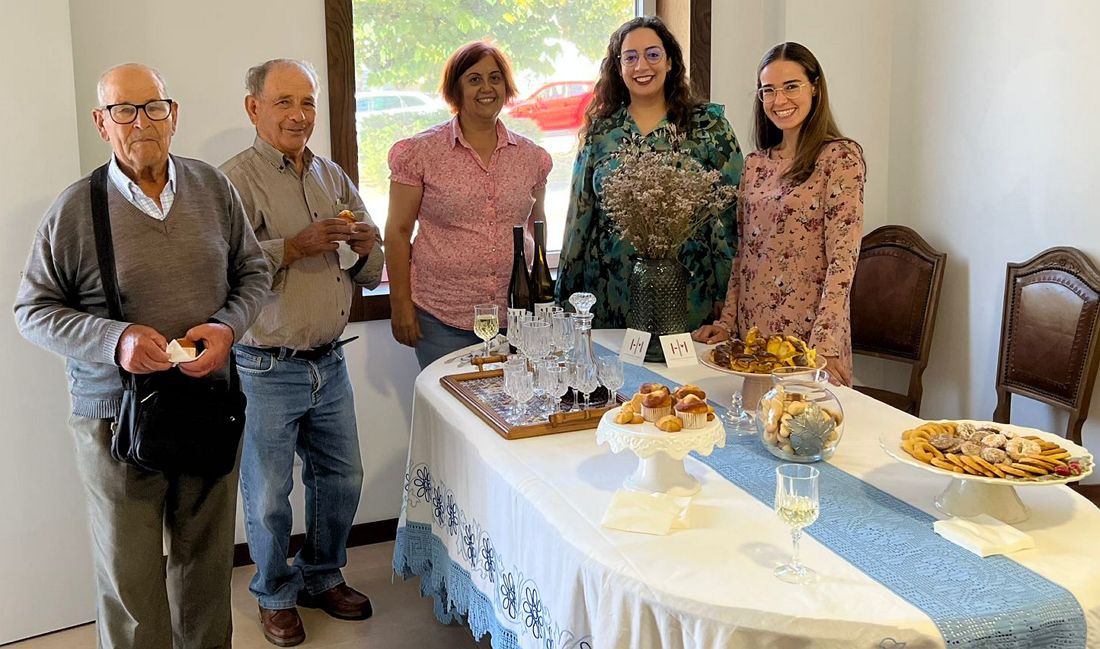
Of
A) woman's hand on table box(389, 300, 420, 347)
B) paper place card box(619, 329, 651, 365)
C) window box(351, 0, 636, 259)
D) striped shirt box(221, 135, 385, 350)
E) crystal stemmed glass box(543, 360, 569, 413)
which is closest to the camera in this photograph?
crystal stemmed glass box(543, 360, 569, 413)

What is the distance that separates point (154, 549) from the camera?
7.25 feet

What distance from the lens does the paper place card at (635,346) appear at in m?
2.49

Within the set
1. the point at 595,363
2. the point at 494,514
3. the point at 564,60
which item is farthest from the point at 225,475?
the point at 564,60

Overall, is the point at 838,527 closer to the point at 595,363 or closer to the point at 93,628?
the point at 595,363

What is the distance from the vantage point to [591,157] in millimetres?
2883

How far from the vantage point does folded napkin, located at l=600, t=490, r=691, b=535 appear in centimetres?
157

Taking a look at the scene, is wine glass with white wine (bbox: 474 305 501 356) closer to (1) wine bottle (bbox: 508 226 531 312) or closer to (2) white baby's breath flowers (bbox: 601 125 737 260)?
(1) wine bottle (bbox: 508 226 531 312)

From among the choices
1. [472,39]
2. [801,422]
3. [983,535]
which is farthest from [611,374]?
[472,39]

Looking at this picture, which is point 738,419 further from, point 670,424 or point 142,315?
point 142,315

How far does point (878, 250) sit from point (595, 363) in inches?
79.3

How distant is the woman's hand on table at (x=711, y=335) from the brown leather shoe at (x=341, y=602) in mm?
1329

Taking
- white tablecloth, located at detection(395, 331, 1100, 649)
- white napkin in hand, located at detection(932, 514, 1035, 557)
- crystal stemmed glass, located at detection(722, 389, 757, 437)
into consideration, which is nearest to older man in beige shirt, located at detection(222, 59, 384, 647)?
white tablecloth, located at detection(395, 331, 1100, 649)

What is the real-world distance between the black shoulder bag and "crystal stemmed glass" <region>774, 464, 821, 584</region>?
1312mm

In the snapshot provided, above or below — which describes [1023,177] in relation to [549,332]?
above
